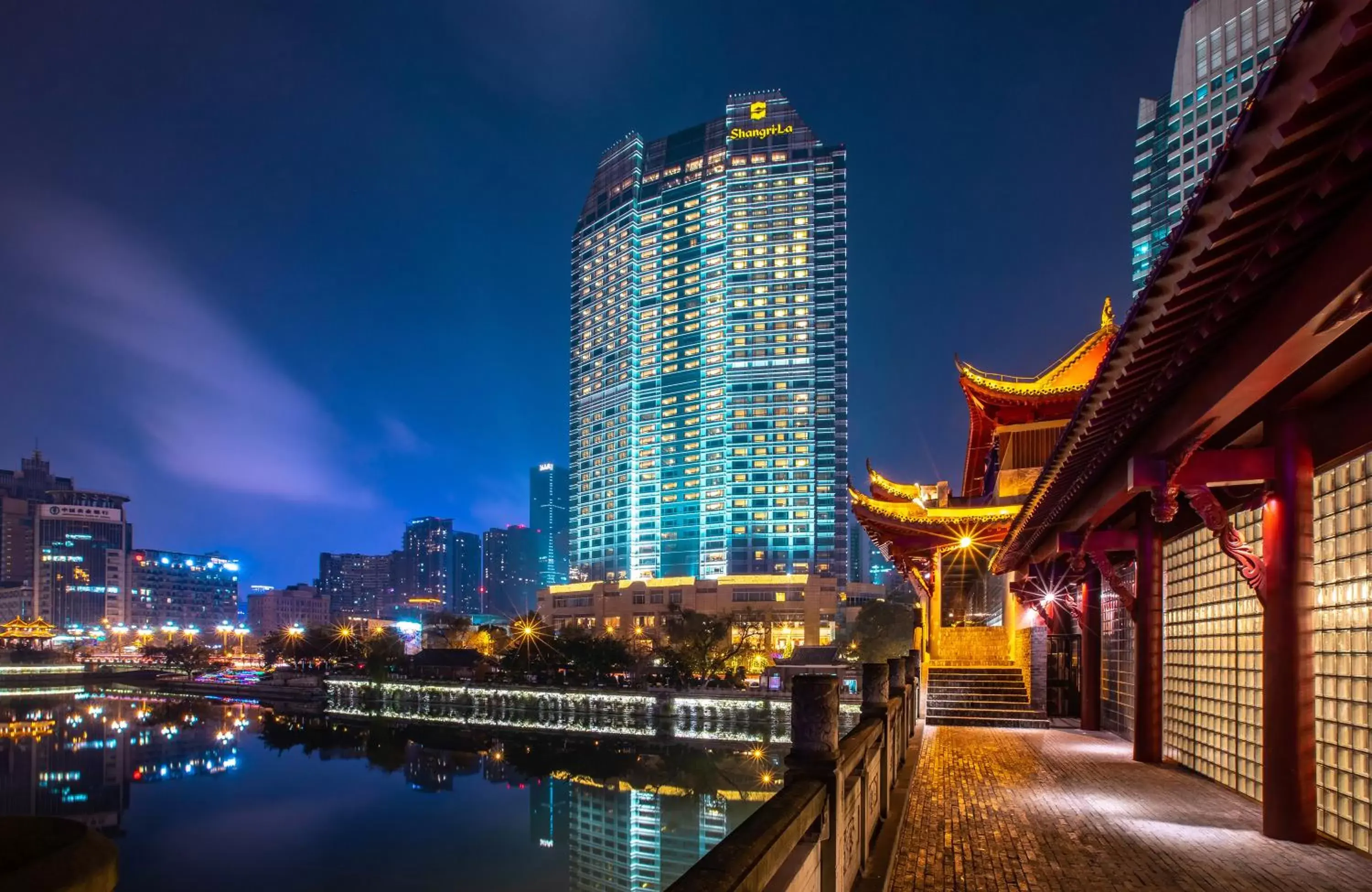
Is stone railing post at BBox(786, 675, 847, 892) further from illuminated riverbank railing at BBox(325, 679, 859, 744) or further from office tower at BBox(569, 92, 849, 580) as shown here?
office tower at BBox(569, 92, 849, 580)

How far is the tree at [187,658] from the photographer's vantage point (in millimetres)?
71625

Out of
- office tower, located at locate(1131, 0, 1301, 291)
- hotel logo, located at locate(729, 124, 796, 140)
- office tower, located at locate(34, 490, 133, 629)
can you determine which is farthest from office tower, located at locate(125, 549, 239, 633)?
office tower, located at locate(1131, 0, 1301, 291)

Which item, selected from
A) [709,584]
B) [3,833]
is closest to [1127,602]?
[3,833]

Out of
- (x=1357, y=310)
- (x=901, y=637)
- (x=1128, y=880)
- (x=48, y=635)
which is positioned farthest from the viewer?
(x=48, y=635)

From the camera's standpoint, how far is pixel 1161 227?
200 ft

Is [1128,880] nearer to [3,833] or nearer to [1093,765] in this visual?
[1093,765]

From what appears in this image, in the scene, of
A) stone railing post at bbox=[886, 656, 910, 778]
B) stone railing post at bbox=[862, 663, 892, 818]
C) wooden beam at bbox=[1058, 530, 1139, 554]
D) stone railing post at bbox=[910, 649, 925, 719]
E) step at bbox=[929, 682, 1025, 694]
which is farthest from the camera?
step at bbox=[929, 682, 1025, 694]

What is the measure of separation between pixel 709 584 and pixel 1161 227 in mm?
44068

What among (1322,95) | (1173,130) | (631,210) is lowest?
(1322,95)

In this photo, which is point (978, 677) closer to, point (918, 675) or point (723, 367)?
point (918, 675)

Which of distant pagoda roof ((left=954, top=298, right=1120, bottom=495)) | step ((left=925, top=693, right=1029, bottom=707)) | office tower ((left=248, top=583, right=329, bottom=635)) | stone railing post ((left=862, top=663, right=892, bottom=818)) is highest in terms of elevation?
distant pagoda roof ((left=954, top=298, right=1120, bottom=495))

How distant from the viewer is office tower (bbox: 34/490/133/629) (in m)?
120

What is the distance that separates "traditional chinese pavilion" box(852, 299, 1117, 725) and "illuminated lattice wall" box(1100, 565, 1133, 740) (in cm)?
229

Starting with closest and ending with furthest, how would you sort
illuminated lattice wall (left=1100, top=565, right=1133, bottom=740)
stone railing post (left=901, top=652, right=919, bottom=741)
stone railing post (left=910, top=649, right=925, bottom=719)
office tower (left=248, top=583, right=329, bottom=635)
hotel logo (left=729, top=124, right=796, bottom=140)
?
stone railing post (left=901, top=652, right=919, bottom=741)
illuminated lattice wall (left=1100, top=565, right=1133, bottom=740)
stone railing post (left=910, top=649, right=925, bottom=719)
hotel logo (left=729, top=124, right=796, bottom=140)
office tower (left=248, top=583, right=329, bottom=635)
